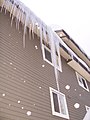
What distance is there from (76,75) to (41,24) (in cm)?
751

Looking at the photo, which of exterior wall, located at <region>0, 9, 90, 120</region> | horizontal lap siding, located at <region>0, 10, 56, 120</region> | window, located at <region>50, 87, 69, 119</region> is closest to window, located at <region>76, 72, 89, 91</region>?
exterior wall, located at <region>0, 9, 90, 120</region>

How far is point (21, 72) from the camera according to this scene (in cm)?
540

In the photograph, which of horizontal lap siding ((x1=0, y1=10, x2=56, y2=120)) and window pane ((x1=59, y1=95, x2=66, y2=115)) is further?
window pane ((x1=59, y1=95, x2=66, y2=115))

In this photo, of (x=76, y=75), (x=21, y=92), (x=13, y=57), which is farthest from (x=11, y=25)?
(x=76, y=75)

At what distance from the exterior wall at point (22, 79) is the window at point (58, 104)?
0.19m

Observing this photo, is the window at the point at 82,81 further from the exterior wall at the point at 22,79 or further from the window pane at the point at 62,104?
the window pane at the point at 62,104

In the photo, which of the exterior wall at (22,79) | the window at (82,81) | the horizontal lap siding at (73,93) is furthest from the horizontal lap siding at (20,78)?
the window at (82,81)

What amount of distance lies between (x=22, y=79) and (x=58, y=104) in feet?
6.27

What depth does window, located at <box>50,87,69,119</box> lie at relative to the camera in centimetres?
628

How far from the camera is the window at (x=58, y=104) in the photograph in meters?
6.28

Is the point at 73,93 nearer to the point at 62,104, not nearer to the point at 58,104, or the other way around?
the point at 62,104

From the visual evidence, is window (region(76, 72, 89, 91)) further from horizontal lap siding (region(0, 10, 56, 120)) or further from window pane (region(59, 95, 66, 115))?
horizontal lap siding (region(0, 10, 56, 120))

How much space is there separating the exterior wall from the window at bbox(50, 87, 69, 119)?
0.19 metres

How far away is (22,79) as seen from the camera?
529 centimetres
